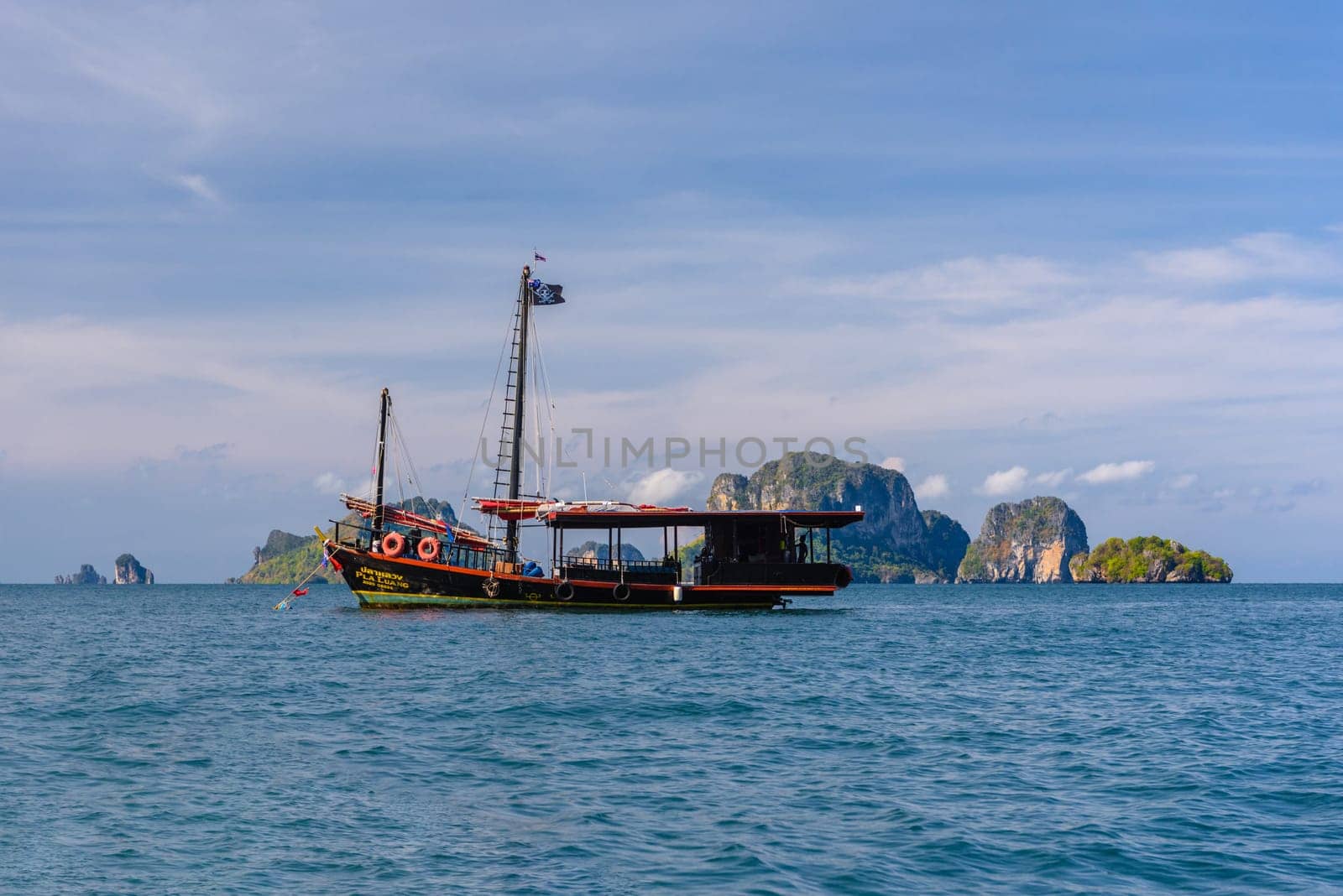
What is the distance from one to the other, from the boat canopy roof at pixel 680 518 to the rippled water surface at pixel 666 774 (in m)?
19.2

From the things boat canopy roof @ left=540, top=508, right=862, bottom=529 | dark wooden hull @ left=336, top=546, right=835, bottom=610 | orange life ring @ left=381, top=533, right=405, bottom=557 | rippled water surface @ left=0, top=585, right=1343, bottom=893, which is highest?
boat canopy roof @ left=540, top=508, right=862, bottom=529

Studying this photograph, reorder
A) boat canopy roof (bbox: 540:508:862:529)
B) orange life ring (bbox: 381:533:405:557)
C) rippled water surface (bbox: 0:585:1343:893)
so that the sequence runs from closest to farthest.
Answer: rippled water surface (bbox: 0:585:1343:893) → boat canopy roof (bbox: 540:508:862:529) → orange life ring (bbox: 381:533:405:557)

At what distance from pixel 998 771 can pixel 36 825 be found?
1503 cm

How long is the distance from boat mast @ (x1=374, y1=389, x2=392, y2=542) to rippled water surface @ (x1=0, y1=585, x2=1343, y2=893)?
21.9m

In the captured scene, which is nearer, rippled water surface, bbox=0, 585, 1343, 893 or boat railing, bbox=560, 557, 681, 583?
rippled water surface, bbox=0, 585, 1343, 893

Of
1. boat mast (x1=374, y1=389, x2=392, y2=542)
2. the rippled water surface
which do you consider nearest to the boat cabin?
boat mast (x1=374, y1=389, x2=392, y2=542)

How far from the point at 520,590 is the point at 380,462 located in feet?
39.0

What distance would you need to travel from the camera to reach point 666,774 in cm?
1906

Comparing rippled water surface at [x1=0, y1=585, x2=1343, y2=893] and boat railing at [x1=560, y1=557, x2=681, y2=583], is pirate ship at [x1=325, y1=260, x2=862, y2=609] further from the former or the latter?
rippled water surface at [x1=0, y1=585, x2=1343, y2=893]

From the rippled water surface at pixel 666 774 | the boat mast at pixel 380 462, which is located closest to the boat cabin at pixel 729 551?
the boat mast at pixel 380 462

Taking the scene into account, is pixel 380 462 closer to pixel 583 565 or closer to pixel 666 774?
pixel 583 565

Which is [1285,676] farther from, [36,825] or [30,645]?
[30,645]

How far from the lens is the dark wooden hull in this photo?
59594 mm

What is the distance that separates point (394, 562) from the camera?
60656 millimetres
